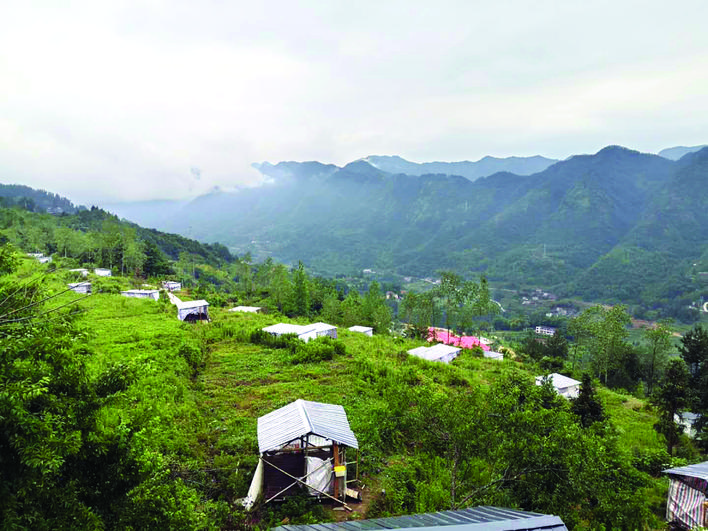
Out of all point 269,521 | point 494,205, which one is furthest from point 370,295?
point 494,205

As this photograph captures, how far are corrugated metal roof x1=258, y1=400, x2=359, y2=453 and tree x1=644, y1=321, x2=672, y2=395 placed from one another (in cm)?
2183

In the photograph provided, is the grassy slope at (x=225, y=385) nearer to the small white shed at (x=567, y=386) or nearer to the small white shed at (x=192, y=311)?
the small white shed at (x=192, y=311)

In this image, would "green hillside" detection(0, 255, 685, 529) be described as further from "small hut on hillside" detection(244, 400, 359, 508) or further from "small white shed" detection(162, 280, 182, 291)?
"small white shed" detection(162, 280, 182, 291)

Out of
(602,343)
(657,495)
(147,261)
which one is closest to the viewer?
(657,495)

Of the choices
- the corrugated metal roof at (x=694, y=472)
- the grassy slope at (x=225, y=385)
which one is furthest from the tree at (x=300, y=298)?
the corrugated metal roof at (x=694, y=472)

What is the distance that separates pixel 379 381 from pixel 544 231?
12391cm

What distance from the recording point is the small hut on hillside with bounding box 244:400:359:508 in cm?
780

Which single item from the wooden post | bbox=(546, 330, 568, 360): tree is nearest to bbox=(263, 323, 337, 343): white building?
the wooden post

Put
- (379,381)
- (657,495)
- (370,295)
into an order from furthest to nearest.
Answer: (370,295), (379,381), (657,495)

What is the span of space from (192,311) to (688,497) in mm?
25848

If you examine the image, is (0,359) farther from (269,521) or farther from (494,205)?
(494,205)

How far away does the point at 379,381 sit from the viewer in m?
15.6

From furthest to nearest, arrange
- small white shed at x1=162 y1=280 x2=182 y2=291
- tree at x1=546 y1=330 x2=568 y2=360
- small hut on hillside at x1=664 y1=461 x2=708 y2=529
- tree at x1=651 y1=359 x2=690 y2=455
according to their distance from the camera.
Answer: small white shed at x1=162 y1=280 x2=182 y2=291
tree at x1=546 y1=330 x2=568 y2=360
tree at x1=651 y1=359 x2=690 y2=455
small hut on hillside at x1=664 y1=461 x2=708 y2=529

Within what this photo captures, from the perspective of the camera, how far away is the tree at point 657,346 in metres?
22.6
